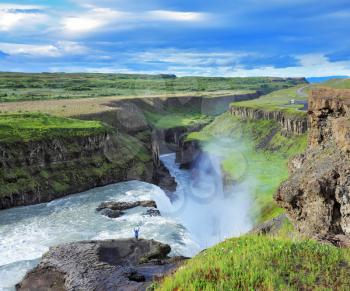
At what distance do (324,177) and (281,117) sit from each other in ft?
279

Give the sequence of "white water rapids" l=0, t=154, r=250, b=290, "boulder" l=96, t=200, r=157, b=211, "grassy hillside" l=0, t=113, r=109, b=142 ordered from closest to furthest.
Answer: "white water rapids" l=0, t=154, r=250, b=290 < "boulder" l=96, t=200, r=157, b=211 < "grassy hillside" l=0, t=113, r=109, b=142

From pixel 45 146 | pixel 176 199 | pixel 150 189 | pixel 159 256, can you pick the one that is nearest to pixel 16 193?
pixel 45 146

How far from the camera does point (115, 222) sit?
182 feet

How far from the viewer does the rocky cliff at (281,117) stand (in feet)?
320

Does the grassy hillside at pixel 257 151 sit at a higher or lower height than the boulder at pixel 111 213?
higher

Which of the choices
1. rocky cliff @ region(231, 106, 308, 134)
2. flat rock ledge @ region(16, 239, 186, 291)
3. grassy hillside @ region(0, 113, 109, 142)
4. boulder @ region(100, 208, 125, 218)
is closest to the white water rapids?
boulder @ region(100, 208, 125, 218)

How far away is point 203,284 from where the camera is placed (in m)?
15.8

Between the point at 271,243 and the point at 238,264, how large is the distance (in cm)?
291

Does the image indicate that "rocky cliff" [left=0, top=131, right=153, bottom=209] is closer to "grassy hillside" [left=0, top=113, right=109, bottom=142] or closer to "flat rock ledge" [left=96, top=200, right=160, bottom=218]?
"grassy hillside" [left=0, top=113, right=109, bottom=142]

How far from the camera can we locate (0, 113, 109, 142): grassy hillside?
7456cm

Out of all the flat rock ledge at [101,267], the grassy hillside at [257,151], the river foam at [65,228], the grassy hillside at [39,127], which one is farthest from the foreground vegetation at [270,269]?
the grassy hillside at [39,127]

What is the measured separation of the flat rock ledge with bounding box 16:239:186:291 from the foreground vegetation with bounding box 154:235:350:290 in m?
6.81

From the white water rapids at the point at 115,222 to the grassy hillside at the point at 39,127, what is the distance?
12017 millimetres

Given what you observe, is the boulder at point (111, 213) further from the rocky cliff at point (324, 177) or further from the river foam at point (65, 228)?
the rocky cliff at point (324, 177)
